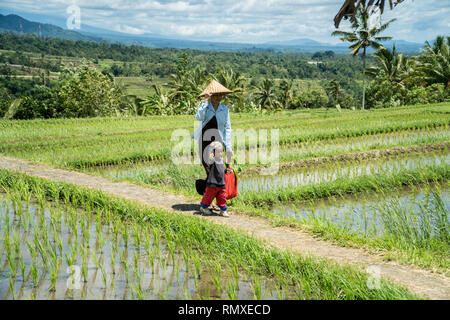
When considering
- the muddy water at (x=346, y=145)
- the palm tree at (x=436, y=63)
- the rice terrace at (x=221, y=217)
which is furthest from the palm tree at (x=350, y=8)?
the palm tree at (x=436, y=63)

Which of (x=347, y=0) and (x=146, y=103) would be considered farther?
(x=146, y=103)

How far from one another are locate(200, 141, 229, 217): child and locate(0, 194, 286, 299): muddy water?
724 mm

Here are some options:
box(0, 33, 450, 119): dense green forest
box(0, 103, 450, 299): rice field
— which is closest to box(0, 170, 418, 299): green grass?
box(0, 103, 450, 299): rice field

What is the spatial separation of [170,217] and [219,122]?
1.03 m

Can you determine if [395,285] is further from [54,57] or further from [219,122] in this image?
[54,57]

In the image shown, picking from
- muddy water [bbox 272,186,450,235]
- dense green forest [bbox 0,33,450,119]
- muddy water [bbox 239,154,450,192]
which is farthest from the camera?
dense green forest [bbox 0,33,450,119]

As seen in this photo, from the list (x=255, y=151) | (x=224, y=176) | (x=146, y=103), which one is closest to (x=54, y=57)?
(x=146, y=103)

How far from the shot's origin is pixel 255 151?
951 cm

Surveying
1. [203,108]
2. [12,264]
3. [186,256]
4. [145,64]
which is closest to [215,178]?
[203,108]

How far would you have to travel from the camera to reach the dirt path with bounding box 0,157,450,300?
9.61ft

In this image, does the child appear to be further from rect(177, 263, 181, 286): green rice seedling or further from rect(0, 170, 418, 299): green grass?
rect(177, 263, 181, 286): green rice seedling

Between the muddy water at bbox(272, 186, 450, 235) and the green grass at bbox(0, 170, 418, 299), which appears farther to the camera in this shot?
the muddy water at bbox(272, 186, 450, 235)

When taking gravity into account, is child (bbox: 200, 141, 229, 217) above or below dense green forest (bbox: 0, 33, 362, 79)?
below

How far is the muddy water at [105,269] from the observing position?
118 inches
